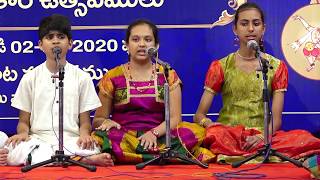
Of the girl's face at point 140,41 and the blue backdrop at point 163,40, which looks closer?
the girl's face at point 140,41

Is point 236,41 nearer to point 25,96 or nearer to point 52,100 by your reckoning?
point 52,100

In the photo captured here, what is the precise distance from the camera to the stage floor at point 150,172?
3.86 metres

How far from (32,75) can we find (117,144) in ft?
2.88

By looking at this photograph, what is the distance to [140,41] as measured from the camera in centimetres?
477

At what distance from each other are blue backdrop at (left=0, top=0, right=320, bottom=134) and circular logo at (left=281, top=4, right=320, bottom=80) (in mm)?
27

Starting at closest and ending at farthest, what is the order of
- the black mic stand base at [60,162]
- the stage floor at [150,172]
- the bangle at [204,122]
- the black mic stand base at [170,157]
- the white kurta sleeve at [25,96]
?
the stage floor at [150,172]
the black mic stand base at [60,162]
the black mic stand base at [170,157]
the white kurta sleeve at [25,96]
the bangle at [204,122]

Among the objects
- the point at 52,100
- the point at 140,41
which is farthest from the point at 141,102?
the point at 52,100

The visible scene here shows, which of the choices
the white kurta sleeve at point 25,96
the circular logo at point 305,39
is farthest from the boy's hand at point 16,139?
the circular logo at point 305,39

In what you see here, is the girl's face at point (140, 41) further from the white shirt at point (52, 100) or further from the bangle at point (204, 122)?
Result: the bangle at point (204, 122)

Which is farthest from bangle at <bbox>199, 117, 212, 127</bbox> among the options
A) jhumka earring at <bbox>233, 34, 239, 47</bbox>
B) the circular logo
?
the circular logo

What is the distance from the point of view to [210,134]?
4.64 meters

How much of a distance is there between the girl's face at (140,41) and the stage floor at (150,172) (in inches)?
37.5

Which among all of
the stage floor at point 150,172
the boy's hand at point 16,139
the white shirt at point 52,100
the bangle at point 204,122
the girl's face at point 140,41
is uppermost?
the girl's face at point 140,41

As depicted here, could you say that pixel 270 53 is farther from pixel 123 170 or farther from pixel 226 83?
pixel 123 170
